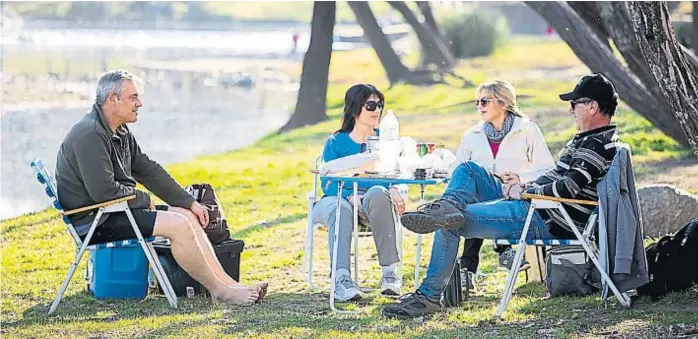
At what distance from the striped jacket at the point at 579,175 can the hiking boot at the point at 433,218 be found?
36cm

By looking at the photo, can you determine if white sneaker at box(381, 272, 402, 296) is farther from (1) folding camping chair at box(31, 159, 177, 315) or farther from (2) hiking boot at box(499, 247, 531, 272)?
(1) folding camping chair at box(31, 159, 177, 315)

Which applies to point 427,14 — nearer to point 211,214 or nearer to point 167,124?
point 167,124

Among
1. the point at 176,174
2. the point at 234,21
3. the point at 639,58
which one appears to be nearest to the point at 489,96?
the point at 639,58

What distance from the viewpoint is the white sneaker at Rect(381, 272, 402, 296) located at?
6844mm

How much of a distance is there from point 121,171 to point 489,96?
6.52ft

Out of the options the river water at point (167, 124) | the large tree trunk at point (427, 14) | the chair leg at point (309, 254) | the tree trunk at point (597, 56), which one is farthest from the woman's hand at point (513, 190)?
the large tree trunk at point (427, 14)

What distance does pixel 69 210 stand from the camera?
21.1 feet

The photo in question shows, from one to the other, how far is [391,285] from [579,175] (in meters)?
1.33

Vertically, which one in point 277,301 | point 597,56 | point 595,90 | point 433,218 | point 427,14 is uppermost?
point 427,14

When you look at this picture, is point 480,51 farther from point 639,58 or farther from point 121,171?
point 121,171

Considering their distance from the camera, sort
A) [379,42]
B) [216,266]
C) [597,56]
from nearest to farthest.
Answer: [216,266]
[597,56]
[379,42]

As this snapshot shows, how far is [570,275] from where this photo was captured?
6.44 m

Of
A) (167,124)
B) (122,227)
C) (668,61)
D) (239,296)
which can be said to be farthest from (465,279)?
(167,124)

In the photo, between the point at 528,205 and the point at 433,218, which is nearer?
the point at 433,218
